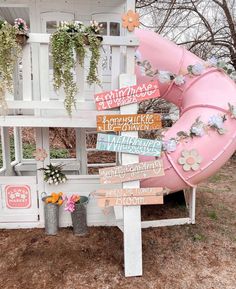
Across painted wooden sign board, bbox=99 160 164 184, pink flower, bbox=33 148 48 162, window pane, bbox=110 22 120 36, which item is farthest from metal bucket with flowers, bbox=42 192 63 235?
window pane, bbox=110 22 120 36

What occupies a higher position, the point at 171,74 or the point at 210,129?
the point at 171,74

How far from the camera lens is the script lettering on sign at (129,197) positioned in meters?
2.33

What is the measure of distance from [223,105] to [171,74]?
0.57m

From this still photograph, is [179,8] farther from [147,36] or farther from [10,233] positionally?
[10,233]

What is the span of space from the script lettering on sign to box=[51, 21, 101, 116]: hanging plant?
70cm

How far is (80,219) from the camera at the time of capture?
3068 mm

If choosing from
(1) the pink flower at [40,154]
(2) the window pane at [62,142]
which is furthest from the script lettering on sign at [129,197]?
(2) the window pane at [62,142]

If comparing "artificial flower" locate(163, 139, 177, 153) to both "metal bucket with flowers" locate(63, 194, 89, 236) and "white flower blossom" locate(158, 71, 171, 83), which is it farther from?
"metal bucket with flowers" locate(63, 194, 89, 236)

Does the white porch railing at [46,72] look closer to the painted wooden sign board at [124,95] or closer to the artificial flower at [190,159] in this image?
the painted wooden sign board at [124,95]

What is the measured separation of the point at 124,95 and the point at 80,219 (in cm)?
145

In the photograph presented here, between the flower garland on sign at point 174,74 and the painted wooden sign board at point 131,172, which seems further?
the flower garland on sign at point 174,74

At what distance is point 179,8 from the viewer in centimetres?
604

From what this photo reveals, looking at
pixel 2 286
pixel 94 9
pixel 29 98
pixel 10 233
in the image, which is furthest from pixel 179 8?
pixel 2 286

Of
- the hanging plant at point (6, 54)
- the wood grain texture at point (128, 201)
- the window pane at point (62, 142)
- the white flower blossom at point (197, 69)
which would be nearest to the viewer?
the hanging plant at point (6, 54)
